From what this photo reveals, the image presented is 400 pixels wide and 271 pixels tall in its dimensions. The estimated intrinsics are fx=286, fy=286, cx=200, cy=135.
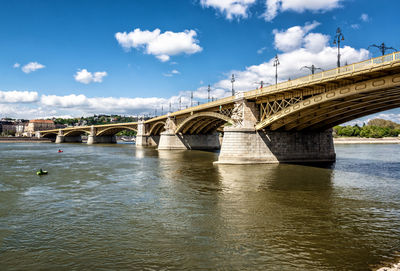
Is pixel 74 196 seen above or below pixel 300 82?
below

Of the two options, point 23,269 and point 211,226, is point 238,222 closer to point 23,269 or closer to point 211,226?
point 211,226

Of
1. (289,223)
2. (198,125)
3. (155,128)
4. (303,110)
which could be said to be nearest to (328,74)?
(303,110)

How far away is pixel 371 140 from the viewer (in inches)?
5428

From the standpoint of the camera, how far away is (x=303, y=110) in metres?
31.5

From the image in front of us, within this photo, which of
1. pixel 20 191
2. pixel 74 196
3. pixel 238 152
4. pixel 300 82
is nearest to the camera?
pixel 74 196

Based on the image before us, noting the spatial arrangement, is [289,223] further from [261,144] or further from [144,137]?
[144,137]

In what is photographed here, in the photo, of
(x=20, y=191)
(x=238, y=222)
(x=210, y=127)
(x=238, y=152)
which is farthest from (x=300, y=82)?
(x=210, y=127)

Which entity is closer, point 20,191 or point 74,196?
point 74,196

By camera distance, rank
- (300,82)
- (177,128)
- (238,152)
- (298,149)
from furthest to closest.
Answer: (177,128), (298,149), (238,152), (300,82)

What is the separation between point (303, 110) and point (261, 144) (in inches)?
305

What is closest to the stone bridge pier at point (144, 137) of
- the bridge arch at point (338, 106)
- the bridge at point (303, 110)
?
the bridge at point (303, 110)

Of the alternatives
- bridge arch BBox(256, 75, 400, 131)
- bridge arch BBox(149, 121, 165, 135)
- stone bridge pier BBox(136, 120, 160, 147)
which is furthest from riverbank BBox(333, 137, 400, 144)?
bridge arch BBox(256, 75, 400, 131)

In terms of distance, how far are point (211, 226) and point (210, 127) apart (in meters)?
58.2

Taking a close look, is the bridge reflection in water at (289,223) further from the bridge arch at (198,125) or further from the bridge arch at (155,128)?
the bridge arch at (155,128)
